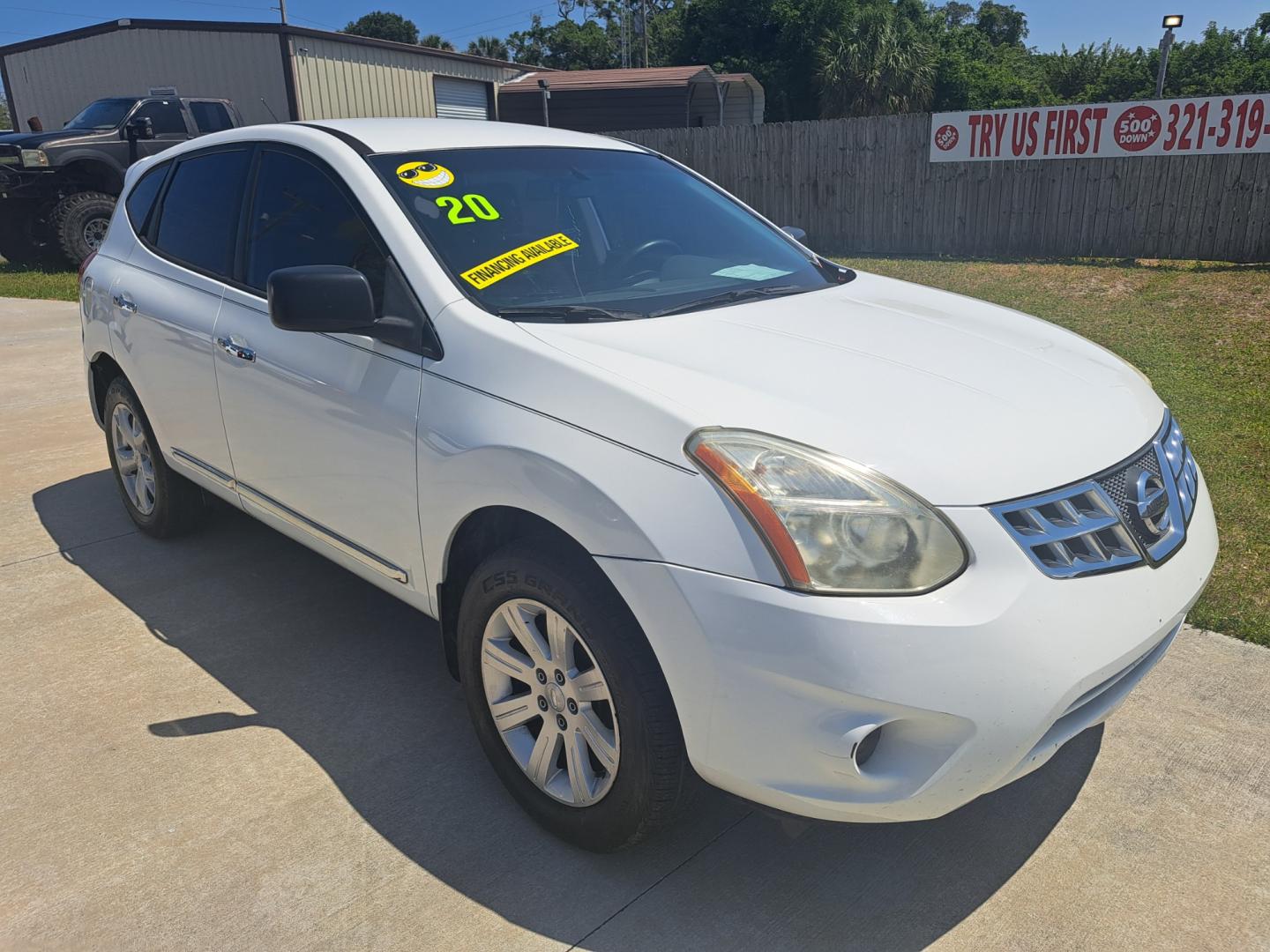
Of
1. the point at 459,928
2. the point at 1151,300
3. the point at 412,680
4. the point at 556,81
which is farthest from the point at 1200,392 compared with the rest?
the point at 556,81

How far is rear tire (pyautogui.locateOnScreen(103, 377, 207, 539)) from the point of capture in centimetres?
441

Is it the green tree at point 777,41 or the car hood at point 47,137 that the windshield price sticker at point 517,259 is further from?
the green tree at point 777,41

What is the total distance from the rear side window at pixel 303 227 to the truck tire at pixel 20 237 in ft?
41.0

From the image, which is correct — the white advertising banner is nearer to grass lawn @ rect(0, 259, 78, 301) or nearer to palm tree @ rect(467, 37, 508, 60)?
grass lawn @ rect(0, 259, 78, 301)

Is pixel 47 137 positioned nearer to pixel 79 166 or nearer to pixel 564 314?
pixel 79 166

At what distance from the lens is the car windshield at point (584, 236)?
2924 millimetres

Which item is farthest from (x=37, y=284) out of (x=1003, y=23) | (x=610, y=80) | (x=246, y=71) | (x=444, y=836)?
(x=1003, y=23)

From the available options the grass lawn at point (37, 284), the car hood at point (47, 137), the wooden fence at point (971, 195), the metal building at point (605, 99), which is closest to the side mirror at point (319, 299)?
the grass lawn at point (37, 284)

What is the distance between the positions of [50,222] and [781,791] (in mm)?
14490

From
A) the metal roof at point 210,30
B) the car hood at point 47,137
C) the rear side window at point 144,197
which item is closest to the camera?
the rear side window at point 144,197

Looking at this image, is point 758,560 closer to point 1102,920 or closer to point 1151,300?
point 1102,920

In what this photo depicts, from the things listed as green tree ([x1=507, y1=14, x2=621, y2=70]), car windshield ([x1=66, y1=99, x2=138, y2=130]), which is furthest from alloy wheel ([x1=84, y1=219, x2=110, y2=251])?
green tree ([x1=507, y1=14, x2=621, y2=70])

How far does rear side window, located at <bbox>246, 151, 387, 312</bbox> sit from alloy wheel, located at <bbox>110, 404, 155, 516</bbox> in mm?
1338

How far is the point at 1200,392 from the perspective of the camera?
6.65 metres
